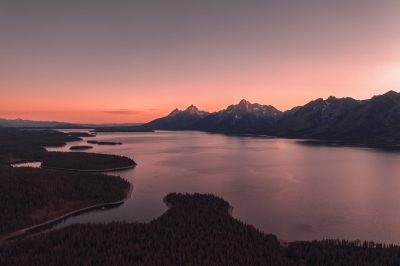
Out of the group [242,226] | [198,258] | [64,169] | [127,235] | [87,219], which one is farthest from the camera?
[64,169]

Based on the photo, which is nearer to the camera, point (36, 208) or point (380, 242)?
point (380, 242)

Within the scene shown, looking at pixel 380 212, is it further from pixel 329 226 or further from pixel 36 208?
pixel 36 208

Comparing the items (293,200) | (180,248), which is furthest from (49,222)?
(293,200)

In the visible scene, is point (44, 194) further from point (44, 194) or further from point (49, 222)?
point (49, 222)

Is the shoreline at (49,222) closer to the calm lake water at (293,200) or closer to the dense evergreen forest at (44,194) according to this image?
the dense evergreen forest at (44,194)

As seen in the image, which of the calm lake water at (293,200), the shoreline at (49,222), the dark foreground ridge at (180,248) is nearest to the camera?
the dark foreground ridge at (180,248)

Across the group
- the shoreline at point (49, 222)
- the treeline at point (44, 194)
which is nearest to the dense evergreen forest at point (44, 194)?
the treeline at point (44, 194)

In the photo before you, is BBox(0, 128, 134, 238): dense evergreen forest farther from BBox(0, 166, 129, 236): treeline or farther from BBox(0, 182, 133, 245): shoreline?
BBox(0, 182, 133, 245): shoreline

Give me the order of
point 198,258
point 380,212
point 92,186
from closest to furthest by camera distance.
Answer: point 198,258 < point 380,212 < point 92,186

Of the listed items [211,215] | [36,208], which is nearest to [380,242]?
[211,215]
